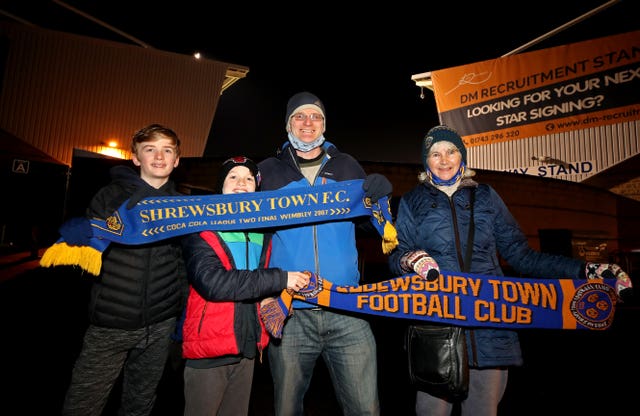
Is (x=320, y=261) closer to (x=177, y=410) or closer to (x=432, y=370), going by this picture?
(x=432, y=370)

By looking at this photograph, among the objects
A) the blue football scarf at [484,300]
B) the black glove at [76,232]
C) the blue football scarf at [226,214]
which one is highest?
the blue football scarf at [226,214]

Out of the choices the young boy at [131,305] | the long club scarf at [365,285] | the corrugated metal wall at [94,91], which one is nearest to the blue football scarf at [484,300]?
the long club scarf at [365,285]

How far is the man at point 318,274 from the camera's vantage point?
6.32ft

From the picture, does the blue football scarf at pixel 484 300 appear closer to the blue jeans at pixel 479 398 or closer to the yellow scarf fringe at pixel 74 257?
the blue jeans at pixel 479 398

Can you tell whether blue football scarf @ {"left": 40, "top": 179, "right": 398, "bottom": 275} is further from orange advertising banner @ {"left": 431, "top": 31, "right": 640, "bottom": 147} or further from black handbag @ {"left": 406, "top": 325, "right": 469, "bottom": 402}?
orange advertising banner @ {"left": 431, "top": 31, "right": 640, "bottom": 147}

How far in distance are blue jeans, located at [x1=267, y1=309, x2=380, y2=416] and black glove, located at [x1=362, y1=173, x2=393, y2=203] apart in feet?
2.63

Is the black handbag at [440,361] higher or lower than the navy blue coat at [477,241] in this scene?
lower

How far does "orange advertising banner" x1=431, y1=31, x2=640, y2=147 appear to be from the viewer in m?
10.9

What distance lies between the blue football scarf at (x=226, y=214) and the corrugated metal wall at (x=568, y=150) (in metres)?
12.8

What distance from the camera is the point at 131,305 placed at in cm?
210

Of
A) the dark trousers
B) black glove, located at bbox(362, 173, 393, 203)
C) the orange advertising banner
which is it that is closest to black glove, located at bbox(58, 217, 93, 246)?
the dark trousers

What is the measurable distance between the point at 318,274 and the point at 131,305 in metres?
1.24

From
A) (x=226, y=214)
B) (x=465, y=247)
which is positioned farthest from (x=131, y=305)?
(x=465, y=247)

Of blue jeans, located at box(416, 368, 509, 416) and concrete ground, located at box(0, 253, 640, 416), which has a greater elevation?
blue jeans, located at box(416, 368, 509, 416)
